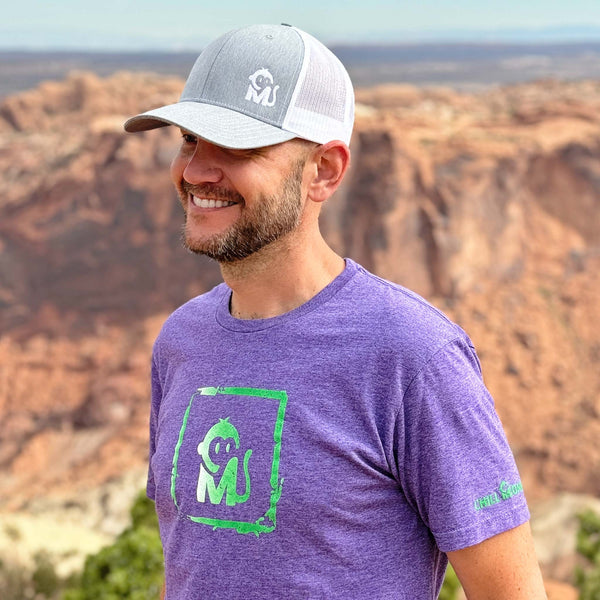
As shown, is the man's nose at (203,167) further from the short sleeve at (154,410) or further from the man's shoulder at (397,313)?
the short sleeve at (154,410)

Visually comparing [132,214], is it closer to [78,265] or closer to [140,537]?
[78,265]

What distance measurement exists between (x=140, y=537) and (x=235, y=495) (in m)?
8.02

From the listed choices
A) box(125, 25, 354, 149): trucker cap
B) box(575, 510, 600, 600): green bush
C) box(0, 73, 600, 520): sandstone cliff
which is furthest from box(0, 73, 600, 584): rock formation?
box(125, 25, 354, 149): trucker cap

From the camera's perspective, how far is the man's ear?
2.34 meters

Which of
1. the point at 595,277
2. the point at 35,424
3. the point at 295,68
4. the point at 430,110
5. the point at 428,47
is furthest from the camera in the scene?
the point at 428,47

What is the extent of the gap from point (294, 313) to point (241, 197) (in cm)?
33

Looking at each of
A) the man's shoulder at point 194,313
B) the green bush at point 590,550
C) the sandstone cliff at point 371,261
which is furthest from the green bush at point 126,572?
the sandstone cliff at point 371,261

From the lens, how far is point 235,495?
85.3 inches

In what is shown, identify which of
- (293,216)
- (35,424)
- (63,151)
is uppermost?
(293,216)

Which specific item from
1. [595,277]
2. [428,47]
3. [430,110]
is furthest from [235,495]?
[428,47]

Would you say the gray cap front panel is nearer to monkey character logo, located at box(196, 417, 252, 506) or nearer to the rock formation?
monkey character logo, located at box(196, 417, 252, 506)

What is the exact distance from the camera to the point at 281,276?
2.36 m

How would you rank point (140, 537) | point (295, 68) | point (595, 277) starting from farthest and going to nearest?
1. point (595, 277)
2. point (140, 537)
3. point (295, 68)

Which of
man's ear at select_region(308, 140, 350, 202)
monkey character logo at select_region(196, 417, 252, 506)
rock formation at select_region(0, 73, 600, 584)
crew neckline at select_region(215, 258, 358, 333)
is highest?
man's ear at select_region(308, 140, 350, 202)
